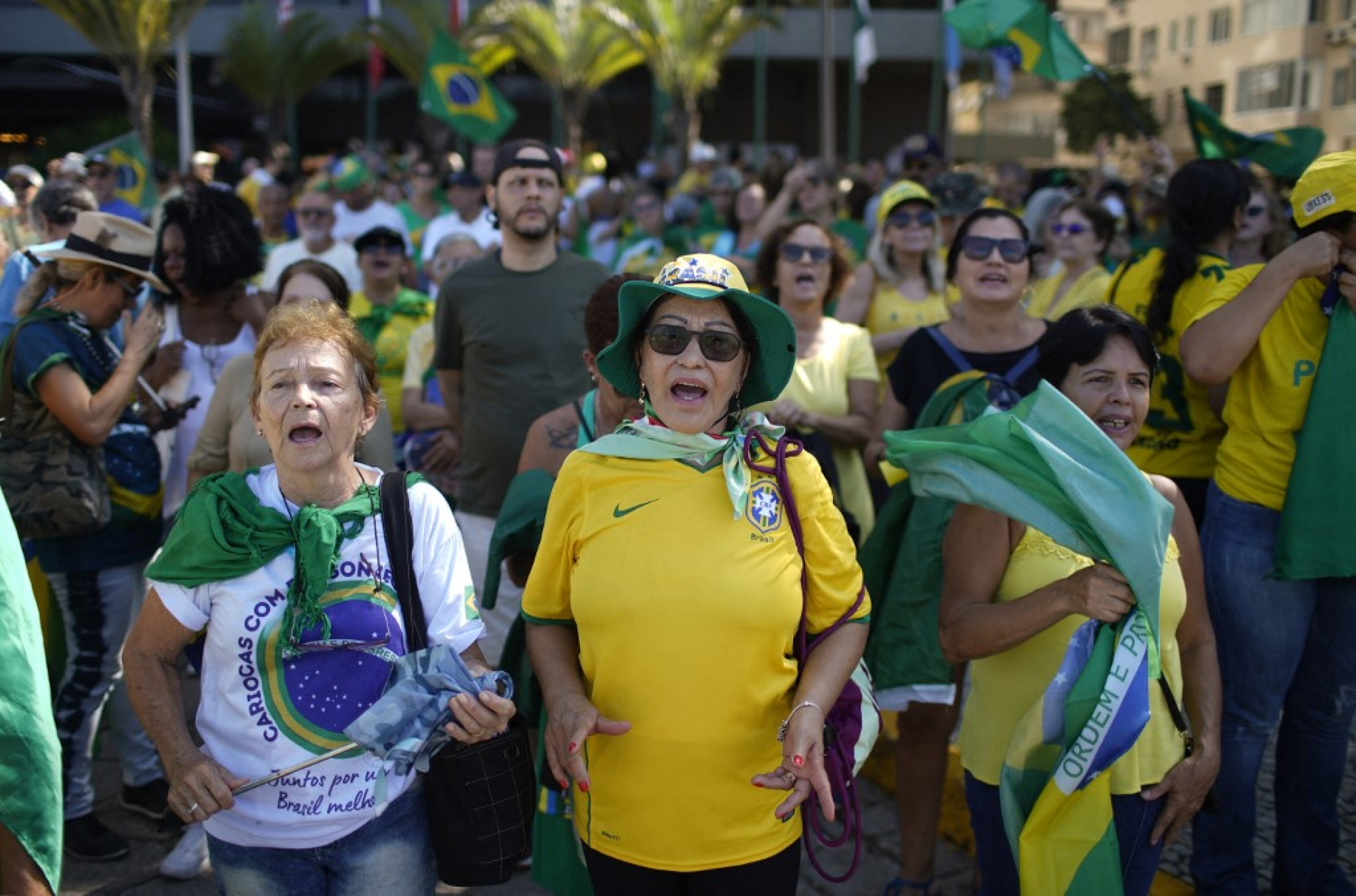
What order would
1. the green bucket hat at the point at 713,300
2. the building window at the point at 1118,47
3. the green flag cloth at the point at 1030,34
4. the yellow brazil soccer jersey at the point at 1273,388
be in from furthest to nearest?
the building window at the point at 1118,47
the green flag cloth at the point at 1030,34
the yellow brazil soccer jersey at the point at 1273,388
the green bucket hat at the point at 713,300

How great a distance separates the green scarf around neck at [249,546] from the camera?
89.3 inches

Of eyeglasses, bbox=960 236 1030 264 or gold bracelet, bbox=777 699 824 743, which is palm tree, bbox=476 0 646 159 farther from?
gold bracelet, bbox=777 699 824 743

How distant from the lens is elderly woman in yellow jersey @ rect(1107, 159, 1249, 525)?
378 cm

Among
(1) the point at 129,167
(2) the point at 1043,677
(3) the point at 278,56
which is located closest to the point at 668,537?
(2) the point at 1043,677

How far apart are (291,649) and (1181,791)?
2064mm

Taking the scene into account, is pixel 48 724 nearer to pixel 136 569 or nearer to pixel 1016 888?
pixel 136 569

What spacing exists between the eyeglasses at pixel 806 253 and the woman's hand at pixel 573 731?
101 inches

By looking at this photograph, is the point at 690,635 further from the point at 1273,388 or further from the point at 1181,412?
the point at 1181,412

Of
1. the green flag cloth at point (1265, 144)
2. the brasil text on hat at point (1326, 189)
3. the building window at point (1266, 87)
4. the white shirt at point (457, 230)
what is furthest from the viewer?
the white shirt at point (457, 230)

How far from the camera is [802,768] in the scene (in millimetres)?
2189

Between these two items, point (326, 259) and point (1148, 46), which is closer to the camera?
point (326, 259)

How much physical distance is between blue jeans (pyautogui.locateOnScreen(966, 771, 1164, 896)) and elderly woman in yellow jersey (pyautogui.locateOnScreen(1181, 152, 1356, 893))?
32.7 inches

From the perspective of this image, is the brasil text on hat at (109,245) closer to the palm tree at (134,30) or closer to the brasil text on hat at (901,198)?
the brasil text on hat at (901,198)

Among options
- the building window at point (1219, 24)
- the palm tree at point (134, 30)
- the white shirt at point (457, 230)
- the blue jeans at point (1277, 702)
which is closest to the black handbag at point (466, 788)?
the blue jeans at point (1277, 702)
